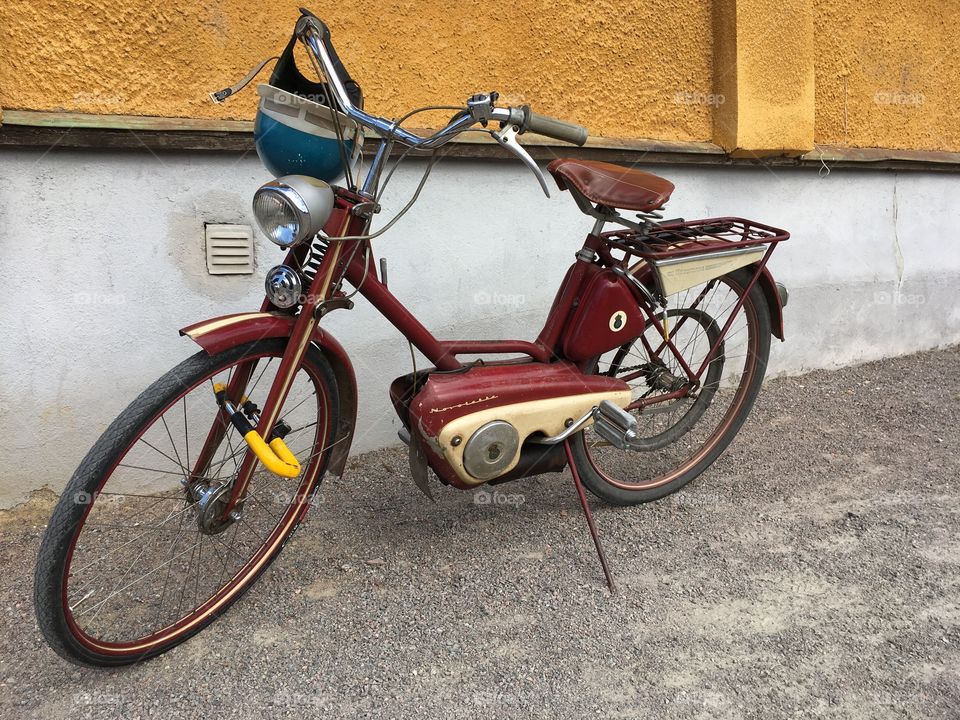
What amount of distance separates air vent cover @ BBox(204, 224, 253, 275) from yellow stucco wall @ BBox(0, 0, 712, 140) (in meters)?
0.42

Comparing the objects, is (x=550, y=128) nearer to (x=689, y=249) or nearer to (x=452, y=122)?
(x=452, y=122)

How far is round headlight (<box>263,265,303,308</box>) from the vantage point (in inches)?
83.0

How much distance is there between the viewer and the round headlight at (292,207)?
6.36 ft

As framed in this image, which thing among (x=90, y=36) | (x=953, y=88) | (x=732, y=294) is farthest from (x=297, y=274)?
(x=953, y=88)

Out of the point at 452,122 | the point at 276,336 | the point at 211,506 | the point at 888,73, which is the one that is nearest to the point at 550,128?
the point at 452,122

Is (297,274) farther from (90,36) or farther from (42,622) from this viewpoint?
(90,36)

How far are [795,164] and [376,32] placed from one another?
2335 millimetres

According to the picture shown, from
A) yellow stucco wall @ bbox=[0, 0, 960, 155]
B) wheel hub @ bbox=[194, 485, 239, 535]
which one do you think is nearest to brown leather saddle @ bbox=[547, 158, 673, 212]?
yellow stucco wall @ bbox=[0, 0, 960, 155]

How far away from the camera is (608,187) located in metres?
2.49

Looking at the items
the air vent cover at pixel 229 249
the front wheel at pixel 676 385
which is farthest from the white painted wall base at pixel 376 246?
the front wheel at pixel 676 385

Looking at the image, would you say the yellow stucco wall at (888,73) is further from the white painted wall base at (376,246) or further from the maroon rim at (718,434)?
the maroon rim at (718,434)

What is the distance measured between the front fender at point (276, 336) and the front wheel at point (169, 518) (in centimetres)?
3

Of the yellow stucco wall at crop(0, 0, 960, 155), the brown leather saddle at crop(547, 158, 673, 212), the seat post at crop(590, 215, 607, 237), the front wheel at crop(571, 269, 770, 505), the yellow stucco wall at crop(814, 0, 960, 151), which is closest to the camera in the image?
the brown leather saddle at crop(547, 158, 673, 212)

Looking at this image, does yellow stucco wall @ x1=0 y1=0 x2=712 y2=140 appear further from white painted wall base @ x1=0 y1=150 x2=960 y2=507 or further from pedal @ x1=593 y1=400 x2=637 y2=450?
pedal @ x1=593 y1=400 x2=637 y2=450
